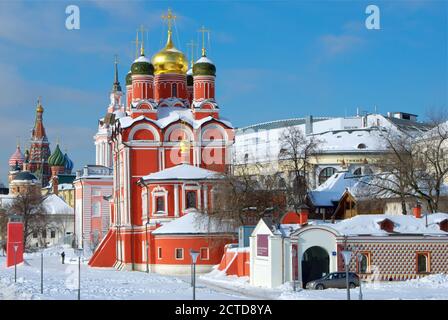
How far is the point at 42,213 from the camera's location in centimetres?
8794

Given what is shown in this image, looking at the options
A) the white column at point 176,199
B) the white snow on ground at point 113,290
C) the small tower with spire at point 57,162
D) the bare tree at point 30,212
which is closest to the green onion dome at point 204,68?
the white column at point 176,199

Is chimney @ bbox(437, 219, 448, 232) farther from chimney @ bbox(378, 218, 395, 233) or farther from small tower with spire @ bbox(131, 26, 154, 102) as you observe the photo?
small tower with spire @ bbox(131, 26, 154, 102)

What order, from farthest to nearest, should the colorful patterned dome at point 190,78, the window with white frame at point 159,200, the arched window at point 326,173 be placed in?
the arched window at point 326,173 → the colorful patterned dome at point 190,78 → the window with white frame at point 159,200

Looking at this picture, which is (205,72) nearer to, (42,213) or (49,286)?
(49,286)

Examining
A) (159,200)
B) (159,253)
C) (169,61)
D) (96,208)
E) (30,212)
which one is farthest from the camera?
(30,212)

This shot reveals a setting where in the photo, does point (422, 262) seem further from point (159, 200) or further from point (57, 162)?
point (57, 162)

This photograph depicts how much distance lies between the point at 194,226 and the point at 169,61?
15411mm

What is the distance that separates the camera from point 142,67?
182 ft

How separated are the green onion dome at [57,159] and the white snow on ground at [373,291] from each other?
301 feet

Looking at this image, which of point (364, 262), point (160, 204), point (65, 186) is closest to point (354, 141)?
point (160, 204)

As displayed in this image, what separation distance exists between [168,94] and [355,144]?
2750 cm

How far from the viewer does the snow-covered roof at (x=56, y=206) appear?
99.8 meters

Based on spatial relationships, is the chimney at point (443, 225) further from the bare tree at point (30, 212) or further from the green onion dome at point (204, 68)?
the bare tree at point (30, 212)
